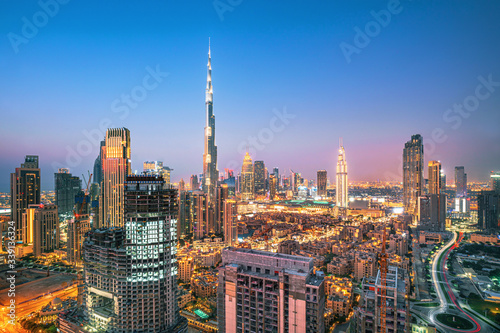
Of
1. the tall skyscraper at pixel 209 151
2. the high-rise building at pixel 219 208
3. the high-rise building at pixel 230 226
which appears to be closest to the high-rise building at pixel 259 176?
the tall skyscraper at pixel 209 151

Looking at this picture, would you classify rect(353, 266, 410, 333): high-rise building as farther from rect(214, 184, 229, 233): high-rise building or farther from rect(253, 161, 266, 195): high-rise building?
rect(253, 161, 266, 195): high-rise building

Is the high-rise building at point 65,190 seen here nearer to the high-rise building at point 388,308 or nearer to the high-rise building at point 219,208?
the high-rise building at point 219,208

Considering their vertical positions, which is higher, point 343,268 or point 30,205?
point 30,205

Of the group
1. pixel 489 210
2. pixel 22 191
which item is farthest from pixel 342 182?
pixel 22 191

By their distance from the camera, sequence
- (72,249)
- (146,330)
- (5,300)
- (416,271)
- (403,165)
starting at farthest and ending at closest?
(403,165), (72,249), (416,271), (5,300), (146,330)

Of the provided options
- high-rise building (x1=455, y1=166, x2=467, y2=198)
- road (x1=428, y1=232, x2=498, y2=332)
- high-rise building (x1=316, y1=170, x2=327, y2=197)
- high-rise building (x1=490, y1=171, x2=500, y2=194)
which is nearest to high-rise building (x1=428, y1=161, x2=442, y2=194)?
high-rise building (x1=455, y1=166, x2=467, y2=198)

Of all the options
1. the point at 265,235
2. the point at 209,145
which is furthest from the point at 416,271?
Answer: the point at 209,145

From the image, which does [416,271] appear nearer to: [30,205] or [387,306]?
[387,306]

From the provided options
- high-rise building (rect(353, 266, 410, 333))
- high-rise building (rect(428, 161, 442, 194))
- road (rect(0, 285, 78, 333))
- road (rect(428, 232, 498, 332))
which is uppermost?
high-rise building (rect(428, 161, 442, 194))
